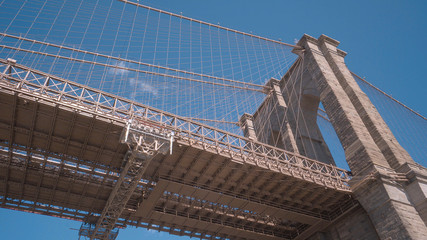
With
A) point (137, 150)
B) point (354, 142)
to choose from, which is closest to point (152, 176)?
point (137, 150)

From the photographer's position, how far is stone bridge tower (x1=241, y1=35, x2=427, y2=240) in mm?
19016

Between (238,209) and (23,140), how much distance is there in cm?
1382

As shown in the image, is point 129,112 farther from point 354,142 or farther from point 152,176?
point 354,142

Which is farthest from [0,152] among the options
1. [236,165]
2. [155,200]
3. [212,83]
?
[212,83]

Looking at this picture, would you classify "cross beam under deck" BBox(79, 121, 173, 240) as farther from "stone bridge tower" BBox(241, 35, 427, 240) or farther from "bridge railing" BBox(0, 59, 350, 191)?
"stone bridge tower" BBox(241, 35, 427, 240)

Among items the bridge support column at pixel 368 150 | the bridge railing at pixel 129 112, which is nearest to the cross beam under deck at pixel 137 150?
the bridge railing at pixel 129 112

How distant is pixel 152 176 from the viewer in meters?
19.7

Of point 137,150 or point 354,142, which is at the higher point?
point 354,142

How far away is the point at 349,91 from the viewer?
26.1 m

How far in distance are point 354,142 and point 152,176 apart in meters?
13.3

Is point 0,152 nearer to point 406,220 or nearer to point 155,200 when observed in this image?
point 155,200

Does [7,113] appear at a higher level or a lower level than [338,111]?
lower

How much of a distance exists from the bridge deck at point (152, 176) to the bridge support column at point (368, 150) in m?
2.12

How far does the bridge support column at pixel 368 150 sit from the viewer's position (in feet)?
60.4
